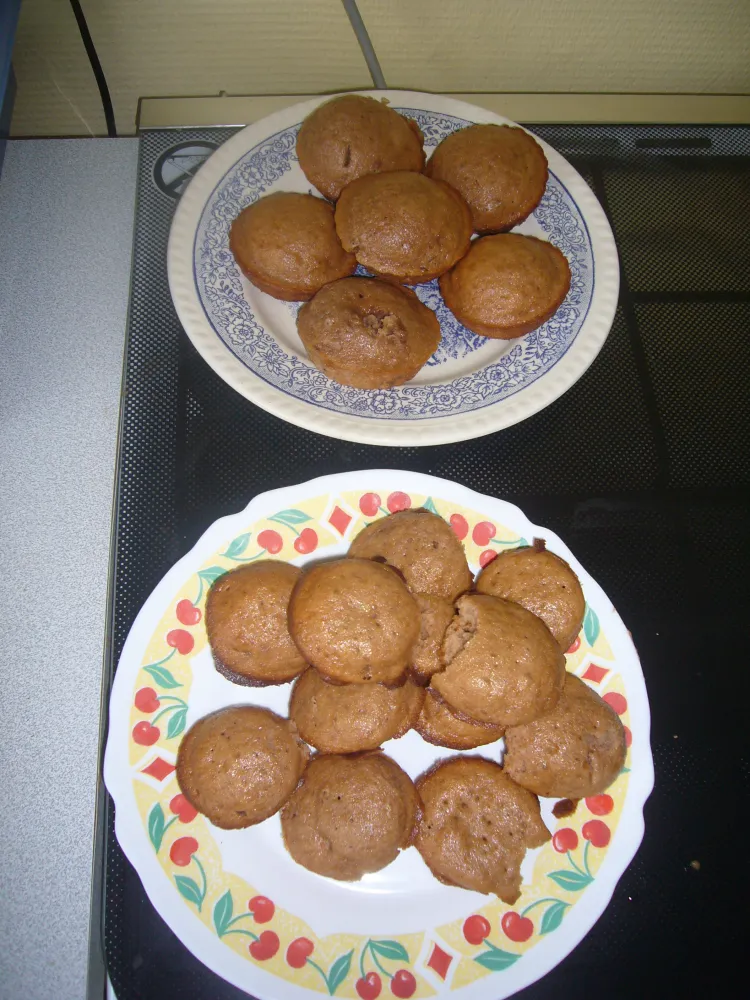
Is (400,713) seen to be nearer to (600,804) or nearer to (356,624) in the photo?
(356,624)

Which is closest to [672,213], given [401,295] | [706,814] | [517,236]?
[517,236]

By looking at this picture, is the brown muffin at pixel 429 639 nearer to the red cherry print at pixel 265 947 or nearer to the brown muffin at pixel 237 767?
the brown muffin at pixel 237 767

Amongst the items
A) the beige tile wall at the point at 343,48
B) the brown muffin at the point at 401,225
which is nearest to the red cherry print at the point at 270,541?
the brown muffin at the point at 401,225

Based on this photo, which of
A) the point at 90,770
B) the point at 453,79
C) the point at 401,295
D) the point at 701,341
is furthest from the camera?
the point at 453,79

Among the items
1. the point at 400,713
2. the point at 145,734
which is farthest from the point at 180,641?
→ the point at 400,713

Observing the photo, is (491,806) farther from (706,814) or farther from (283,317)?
(283,317)

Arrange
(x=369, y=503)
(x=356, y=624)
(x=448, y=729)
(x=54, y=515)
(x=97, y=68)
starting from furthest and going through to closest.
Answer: (x=97, y=68)
(x=54, y=515)
(x=369, y=503)
(x=448, y=729)
(x=356, y=624)

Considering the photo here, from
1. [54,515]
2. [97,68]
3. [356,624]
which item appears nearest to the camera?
[356,624]
